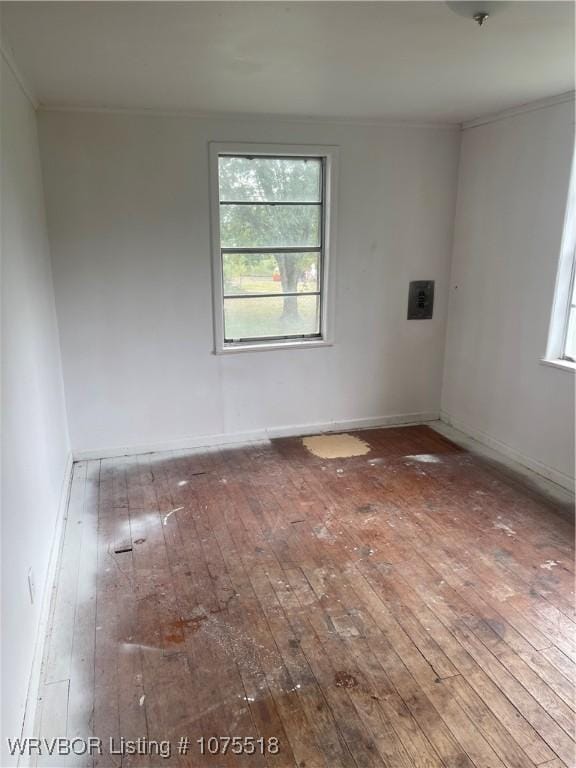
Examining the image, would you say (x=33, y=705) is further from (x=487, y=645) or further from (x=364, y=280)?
(x=364, y=280)

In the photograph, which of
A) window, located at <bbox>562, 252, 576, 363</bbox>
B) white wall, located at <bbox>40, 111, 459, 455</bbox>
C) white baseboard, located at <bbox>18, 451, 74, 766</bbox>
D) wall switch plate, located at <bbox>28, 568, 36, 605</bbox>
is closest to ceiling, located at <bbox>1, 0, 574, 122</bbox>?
white wall, located at <bbox>40, 111, 459, 455</bbox>

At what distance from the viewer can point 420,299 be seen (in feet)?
14.6

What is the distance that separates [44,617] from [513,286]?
11.5 ft

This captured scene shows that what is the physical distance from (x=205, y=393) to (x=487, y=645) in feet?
8.66

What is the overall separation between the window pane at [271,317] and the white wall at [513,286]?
1.25 metres

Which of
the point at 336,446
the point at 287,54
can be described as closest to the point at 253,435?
the point at 336,446

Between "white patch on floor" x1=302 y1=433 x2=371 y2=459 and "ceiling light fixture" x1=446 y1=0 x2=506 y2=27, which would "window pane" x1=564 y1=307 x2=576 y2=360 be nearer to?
"white patch on floor" x1=302 y1=433 x2=371 y2=459

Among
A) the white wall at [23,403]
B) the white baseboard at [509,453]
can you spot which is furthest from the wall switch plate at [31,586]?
the white baseboard at [509,453]

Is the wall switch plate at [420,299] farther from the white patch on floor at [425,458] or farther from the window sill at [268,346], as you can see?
the white patch on floor at [425,458]

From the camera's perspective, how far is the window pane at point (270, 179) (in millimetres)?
3836

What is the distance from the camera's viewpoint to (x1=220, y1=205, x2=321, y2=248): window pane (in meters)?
3.89

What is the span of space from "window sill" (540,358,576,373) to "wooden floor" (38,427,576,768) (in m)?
0.82

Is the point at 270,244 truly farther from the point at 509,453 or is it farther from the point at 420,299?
the point at 509,453

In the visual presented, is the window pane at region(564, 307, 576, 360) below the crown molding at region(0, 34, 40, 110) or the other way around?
below
